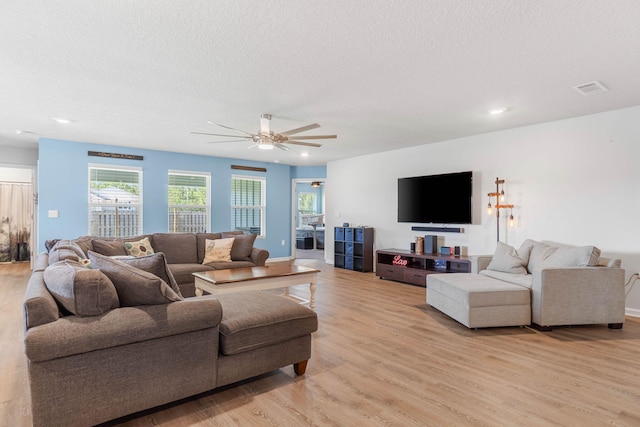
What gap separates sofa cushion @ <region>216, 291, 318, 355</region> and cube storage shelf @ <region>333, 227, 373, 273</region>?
176 inches

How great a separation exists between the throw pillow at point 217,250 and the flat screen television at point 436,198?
3.19 metres

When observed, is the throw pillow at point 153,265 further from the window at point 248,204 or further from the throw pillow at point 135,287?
the window at point 248,204

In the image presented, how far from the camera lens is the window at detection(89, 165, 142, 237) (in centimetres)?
635

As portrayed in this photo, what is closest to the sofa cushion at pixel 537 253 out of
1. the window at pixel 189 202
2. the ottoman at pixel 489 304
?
the ottoman at pixel 489 304

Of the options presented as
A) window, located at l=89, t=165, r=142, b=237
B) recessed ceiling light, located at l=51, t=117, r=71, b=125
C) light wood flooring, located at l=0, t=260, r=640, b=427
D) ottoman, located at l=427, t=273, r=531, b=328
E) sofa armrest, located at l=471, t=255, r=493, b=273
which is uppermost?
recessed ceiling light, located at l=51, t=117, r=71, b=125

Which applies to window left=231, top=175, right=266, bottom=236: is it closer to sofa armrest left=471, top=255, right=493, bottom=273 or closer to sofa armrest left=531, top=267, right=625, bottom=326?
sofa armrest left=471, top=255, right=493, bottom=273

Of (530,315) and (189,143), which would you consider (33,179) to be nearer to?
(189,143)

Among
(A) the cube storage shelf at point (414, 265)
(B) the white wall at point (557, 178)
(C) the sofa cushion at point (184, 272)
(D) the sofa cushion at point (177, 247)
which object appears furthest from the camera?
(A) the cube storage shelf at point (414, 265)

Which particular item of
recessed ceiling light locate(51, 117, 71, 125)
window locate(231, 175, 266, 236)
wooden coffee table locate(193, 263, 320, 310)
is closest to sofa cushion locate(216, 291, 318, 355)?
wooden coffee table locate(193, 263, 320, 310)

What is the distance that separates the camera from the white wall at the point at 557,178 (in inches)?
159

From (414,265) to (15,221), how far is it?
924cm

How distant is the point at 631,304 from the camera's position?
4031 millimetres

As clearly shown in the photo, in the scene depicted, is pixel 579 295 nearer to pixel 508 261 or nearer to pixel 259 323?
pixel 508 261

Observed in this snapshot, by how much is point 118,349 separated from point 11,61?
2.68 meters
